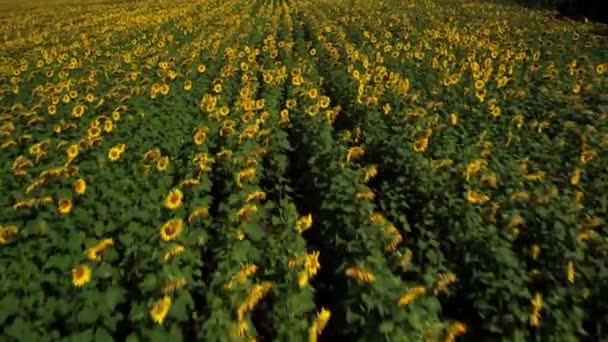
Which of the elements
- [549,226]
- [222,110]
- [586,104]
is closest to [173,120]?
[222,110]

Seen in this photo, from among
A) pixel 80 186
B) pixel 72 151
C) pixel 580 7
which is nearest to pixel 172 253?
pixel 80 186

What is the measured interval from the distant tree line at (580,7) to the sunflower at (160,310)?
86.2 ft

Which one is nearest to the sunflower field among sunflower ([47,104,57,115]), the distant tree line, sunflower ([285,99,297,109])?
sunflower ([47,104,57,115])

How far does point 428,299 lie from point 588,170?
3467 mm

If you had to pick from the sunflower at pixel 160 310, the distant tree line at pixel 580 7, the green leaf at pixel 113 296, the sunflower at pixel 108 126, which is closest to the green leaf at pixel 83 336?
the green leaf at pixel 113 296

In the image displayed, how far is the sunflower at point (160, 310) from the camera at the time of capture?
155 inches

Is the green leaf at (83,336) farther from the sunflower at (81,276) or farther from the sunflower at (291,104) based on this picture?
the sunflower at (291,104)

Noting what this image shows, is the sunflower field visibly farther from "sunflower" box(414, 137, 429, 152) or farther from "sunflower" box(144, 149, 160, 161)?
A: "sunflower" box(414, 137, 429, 152)

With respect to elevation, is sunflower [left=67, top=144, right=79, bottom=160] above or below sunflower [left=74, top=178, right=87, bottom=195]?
below

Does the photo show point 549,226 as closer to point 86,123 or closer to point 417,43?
point 86,123

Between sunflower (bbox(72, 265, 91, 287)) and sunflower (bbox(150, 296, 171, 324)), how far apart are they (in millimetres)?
762

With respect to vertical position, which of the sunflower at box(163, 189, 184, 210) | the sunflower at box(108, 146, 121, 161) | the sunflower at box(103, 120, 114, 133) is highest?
the sunflower at box(163, 189, 184, 210)

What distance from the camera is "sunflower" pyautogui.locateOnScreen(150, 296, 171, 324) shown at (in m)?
3.94

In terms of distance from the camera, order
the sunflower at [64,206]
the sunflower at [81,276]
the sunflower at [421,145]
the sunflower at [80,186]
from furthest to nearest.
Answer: the sunflower at [421,145], the sunflower at [80,186], the sunflower at [64,206], the sunflower at [81,276]
